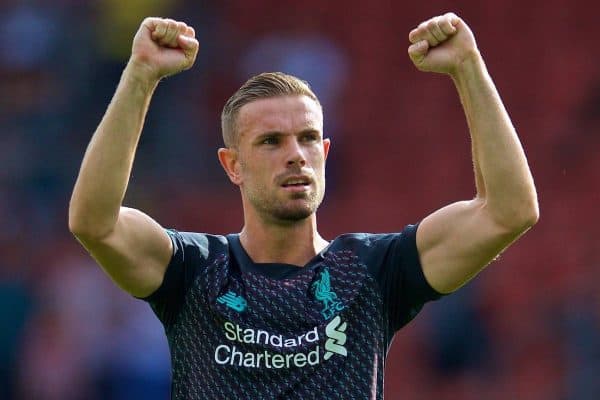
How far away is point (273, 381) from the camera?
439cm

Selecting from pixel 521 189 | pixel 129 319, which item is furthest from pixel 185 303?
pixel 129 319

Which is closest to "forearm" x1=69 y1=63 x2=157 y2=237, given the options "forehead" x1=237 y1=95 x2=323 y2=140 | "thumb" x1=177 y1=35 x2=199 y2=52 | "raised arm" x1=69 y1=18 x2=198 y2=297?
"raised arm" x1=69 y1=18 x2=198 y2=297

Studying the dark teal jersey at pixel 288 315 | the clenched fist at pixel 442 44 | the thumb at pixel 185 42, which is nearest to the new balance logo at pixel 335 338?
Answer: the dark teal jersey at pixel 288 315

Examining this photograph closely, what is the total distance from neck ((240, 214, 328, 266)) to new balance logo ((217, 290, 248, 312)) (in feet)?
0.68

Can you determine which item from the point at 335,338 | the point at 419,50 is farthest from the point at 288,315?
the point at 419,50

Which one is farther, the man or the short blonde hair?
the short blonde hair

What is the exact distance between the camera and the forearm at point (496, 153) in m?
4.25

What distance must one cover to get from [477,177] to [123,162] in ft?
3.97

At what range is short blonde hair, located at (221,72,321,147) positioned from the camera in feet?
15.4

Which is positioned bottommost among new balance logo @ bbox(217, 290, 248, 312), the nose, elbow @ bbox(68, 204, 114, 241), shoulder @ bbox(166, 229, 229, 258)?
new balance logo @ bbox(217, 290, 248, 312)

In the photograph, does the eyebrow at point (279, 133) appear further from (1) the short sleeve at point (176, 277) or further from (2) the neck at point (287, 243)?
(1) the short sleeve at point (176, 277)

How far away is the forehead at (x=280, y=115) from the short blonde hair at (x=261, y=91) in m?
0.02

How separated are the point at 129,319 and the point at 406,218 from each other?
3138 mm

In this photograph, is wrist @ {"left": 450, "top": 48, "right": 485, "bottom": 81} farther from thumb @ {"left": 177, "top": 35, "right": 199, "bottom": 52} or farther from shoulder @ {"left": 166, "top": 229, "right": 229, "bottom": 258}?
shoulder @ {"left": 166, "top": 229, "right": 229, "bottom": 258}
